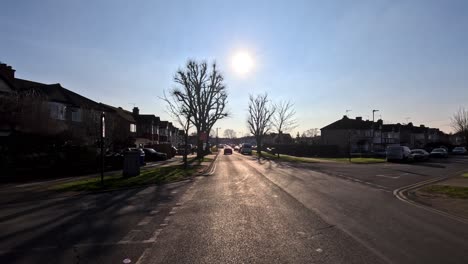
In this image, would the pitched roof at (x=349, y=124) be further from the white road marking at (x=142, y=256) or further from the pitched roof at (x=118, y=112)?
the white road marking at (x=142, y=256)

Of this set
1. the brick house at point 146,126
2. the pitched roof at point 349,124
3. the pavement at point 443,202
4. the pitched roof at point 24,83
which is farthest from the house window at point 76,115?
the pitched roof at point 349,124

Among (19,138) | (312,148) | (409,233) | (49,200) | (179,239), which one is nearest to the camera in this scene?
(179,239)

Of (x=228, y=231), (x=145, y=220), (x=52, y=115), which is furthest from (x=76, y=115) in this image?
(x=228, y=231)

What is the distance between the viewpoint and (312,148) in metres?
64.9

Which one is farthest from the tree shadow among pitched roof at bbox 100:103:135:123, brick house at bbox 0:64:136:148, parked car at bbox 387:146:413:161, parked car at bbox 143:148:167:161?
pitched roof at bbox 100:103:135:123

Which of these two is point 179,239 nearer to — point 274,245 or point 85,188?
point 274,245

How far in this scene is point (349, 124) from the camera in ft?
283

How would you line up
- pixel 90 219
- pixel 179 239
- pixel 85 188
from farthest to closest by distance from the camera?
pixel 85 188
pixel 90 219
pixel 179 239

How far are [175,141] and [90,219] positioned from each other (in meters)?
116

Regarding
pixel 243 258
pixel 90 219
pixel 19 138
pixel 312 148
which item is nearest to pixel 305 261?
pixel 243 258

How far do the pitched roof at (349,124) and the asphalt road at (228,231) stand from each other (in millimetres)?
75951

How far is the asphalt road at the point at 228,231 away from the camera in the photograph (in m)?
5.90

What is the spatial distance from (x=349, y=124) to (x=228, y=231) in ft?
274

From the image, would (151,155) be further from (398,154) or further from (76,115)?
(398,154)
